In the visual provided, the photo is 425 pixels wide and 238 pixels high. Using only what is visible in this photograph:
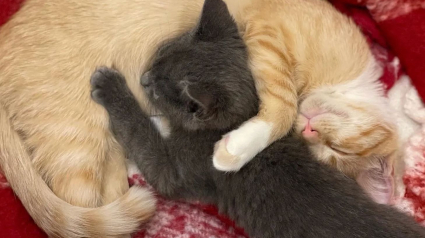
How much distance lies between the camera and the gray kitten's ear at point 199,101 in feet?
4.42

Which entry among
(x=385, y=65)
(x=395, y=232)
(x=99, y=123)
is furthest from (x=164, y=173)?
(x=385, y=65)

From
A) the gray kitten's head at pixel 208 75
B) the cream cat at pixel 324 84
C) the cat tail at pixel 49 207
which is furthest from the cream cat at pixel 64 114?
the cream cat at pixel 324 84

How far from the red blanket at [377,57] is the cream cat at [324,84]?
0.22 m

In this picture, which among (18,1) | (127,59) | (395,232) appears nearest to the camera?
(395,232)

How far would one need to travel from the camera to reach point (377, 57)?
6.26 ft

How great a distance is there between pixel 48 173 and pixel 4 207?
0.60 ft

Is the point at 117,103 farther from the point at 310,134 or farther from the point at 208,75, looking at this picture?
the point at 310,134

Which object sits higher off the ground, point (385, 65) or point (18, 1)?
point (18, 1)

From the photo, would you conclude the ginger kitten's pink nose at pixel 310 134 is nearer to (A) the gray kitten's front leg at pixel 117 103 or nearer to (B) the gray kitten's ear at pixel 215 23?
(B) the gray kitten's ear at pixel 215 23

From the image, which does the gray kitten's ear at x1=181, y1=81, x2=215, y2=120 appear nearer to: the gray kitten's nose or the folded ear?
the gray kitten's nose

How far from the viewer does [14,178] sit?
1484 mm

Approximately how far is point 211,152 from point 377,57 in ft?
2.73

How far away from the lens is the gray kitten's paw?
1.56m

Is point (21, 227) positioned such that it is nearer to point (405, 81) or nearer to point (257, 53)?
point (257, 53)
